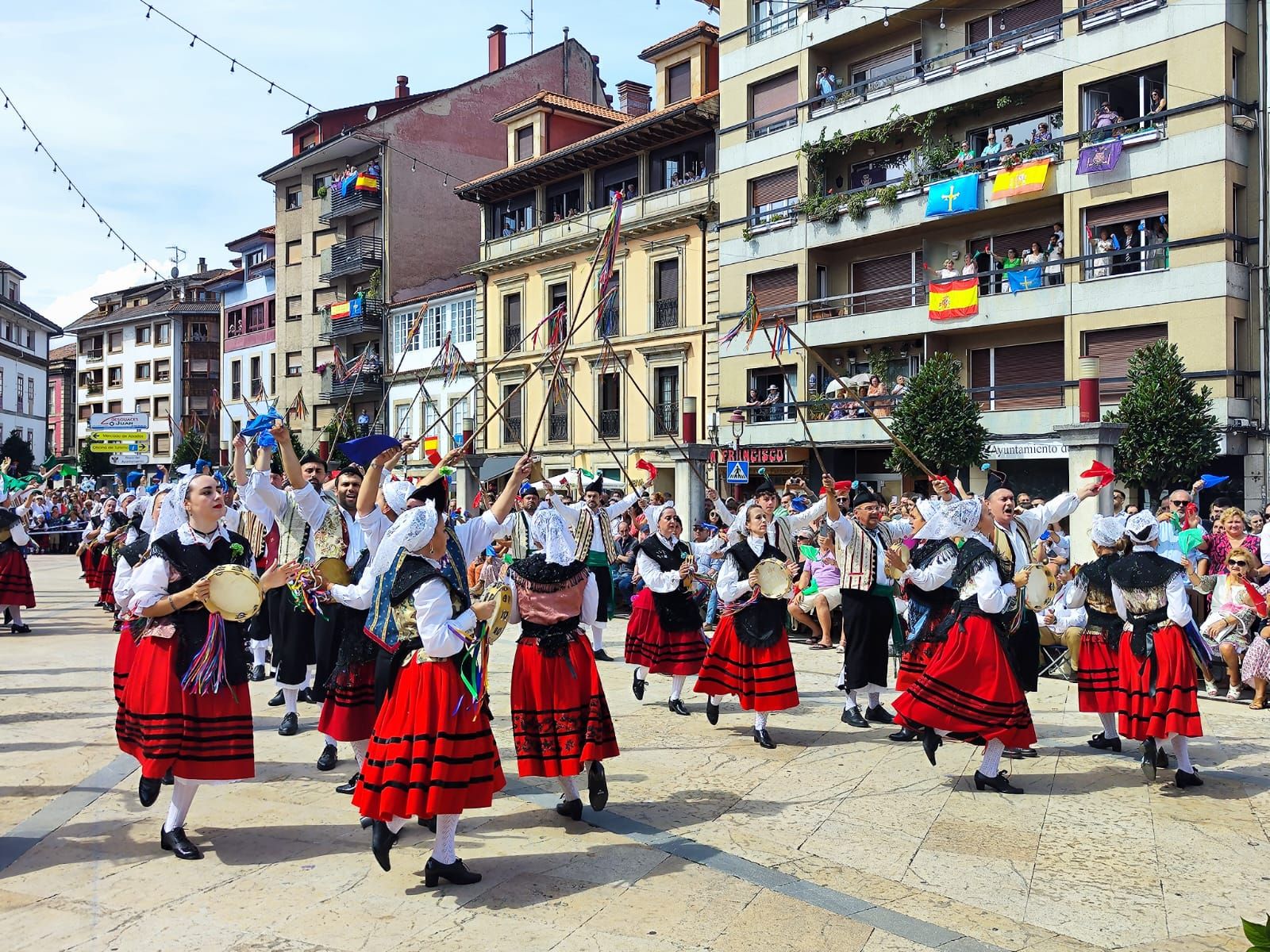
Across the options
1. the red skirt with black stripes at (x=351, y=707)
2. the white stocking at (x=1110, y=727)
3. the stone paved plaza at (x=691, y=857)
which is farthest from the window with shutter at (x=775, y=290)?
the red skirt with black stripes at (x=351, y=707)

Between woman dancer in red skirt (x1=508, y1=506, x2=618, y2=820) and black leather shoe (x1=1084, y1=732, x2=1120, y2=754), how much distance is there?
4072mm

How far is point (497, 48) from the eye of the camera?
42.5 m

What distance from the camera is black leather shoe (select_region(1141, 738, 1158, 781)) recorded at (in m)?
7.18

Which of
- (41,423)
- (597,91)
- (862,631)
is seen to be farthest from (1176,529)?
(41,423)

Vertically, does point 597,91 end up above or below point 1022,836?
above

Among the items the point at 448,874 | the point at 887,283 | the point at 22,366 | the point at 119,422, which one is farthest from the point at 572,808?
the point at 22,366

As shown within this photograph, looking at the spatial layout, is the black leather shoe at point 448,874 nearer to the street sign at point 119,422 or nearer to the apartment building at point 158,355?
the street sign at point 119,422

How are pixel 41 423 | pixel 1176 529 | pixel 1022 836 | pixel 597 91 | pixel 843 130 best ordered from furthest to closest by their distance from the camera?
pixel 41 423 → pixel 597 91 → pixel 843 130 → pixel 1176 529 → pixel 1022 836

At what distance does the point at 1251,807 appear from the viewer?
6.71 meters

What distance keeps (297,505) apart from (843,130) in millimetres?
21146

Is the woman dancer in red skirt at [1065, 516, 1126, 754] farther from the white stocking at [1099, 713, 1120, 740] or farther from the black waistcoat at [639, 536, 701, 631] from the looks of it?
the black waistcoat at [639, 536, 701, 631]

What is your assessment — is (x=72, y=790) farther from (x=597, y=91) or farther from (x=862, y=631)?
(x=597, y=91)

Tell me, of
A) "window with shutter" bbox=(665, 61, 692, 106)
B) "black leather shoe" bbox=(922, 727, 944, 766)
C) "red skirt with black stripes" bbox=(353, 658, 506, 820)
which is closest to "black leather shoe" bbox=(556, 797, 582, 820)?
"red skirt with black stripes" bbox=(353, 658, 506, 820)

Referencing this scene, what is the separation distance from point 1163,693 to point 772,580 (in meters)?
2.73
